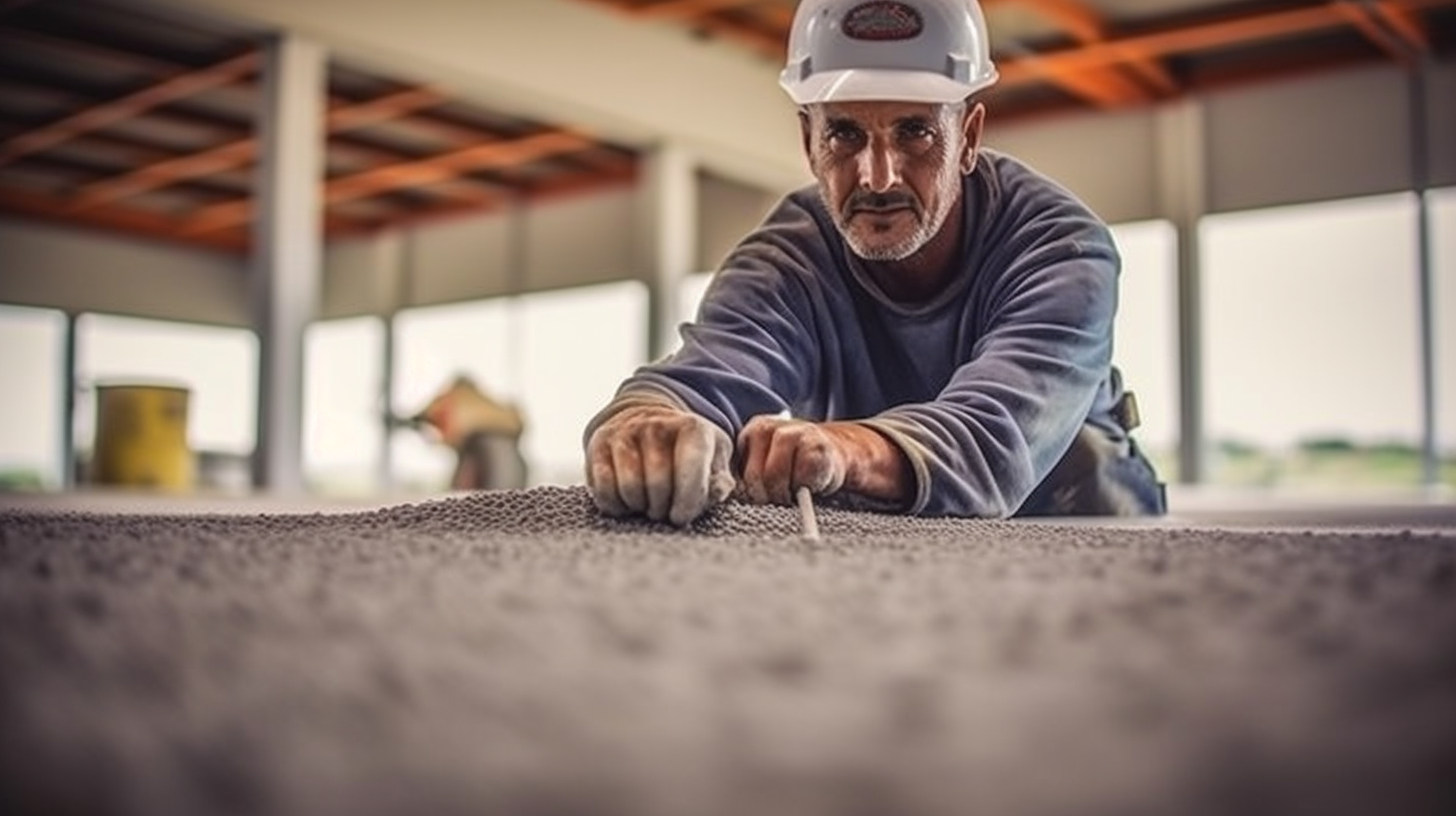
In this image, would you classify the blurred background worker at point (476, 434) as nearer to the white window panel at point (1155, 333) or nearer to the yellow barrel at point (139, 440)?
the yellow barrel at point (139, 440)

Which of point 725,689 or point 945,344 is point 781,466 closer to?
point 945,344

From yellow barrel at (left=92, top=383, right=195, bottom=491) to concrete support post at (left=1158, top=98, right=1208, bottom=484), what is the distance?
189 inches

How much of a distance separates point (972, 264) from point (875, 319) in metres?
0.14

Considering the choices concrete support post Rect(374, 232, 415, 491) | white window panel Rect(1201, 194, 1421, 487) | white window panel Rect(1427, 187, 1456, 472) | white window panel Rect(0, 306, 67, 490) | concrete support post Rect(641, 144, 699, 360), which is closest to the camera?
white window panel Rect(1427, 187, 1456, 472)

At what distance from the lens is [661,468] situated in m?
1.16

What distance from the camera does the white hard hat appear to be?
1562 millimetres

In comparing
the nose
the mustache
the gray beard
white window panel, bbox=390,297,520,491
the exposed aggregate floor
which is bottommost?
the exposed aggregate floor

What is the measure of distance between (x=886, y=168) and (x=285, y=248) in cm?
427

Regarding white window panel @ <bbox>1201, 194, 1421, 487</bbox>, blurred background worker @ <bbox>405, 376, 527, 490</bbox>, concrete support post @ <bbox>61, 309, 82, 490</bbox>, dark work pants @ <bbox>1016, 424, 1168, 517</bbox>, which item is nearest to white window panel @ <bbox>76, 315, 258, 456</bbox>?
concrete support post @ <bbox>61, 309, 82, 490</bbox>

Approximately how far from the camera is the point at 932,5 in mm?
1637

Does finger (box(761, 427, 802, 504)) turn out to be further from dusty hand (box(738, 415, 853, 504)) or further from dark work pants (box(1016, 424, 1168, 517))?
dark work pants (box(1016, 424, 1168, 517))

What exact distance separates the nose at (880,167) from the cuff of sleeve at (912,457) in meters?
0.34

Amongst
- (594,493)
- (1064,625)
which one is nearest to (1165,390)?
(594,493)

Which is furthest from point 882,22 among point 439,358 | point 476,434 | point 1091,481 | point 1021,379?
point 439,358
